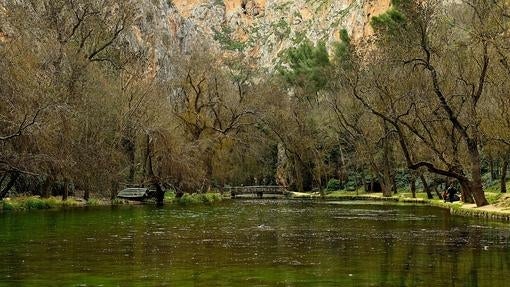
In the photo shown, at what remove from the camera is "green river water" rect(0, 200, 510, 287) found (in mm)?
15039

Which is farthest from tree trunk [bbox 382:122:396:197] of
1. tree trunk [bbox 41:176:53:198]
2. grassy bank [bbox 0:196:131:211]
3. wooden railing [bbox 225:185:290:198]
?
tree trunk [bbox 41:176:53:198]

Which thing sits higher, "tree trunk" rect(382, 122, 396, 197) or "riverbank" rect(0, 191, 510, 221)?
"tree trunk" rect(382, 122, 396, 197)

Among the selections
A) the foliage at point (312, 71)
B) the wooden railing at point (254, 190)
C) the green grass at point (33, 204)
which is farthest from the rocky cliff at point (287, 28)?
the green grass at point (33, 204)

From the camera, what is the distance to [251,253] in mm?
20016

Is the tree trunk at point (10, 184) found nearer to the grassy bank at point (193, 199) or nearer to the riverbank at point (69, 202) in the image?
the riverbank at point (69, 202)

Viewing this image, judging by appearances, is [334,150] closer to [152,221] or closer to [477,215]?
[477,215]

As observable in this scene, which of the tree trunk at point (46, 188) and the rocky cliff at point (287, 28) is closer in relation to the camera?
the tree trunk at point (46, 188)

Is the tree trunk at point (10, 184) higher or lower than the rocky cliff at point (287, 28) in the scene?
lower

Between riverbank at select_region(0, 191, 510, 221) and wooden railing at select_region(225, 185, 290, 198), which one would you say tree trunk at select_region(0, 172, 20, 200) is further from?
wooden railing at select_region(225, 185, 290, 198)

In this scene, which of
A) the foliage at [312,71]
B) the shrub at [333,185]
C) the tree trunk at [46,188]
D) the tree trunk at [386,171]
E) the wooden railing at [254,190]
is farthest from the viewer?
the foliage at [312,71]

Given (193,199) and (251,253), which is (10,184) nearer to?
(193,199)

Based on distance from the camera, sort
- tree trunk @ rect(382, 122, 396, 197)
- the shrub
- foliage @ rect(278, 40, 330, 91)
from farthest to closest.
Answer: foliage @ rect(278, 40, 330, 91)
the shrub
tree trunk @ rect(382, 122, 396, 197)

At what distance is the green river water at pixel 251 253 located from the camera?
1504cm

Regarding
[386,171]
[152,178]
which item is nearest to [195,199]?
[152,178]
